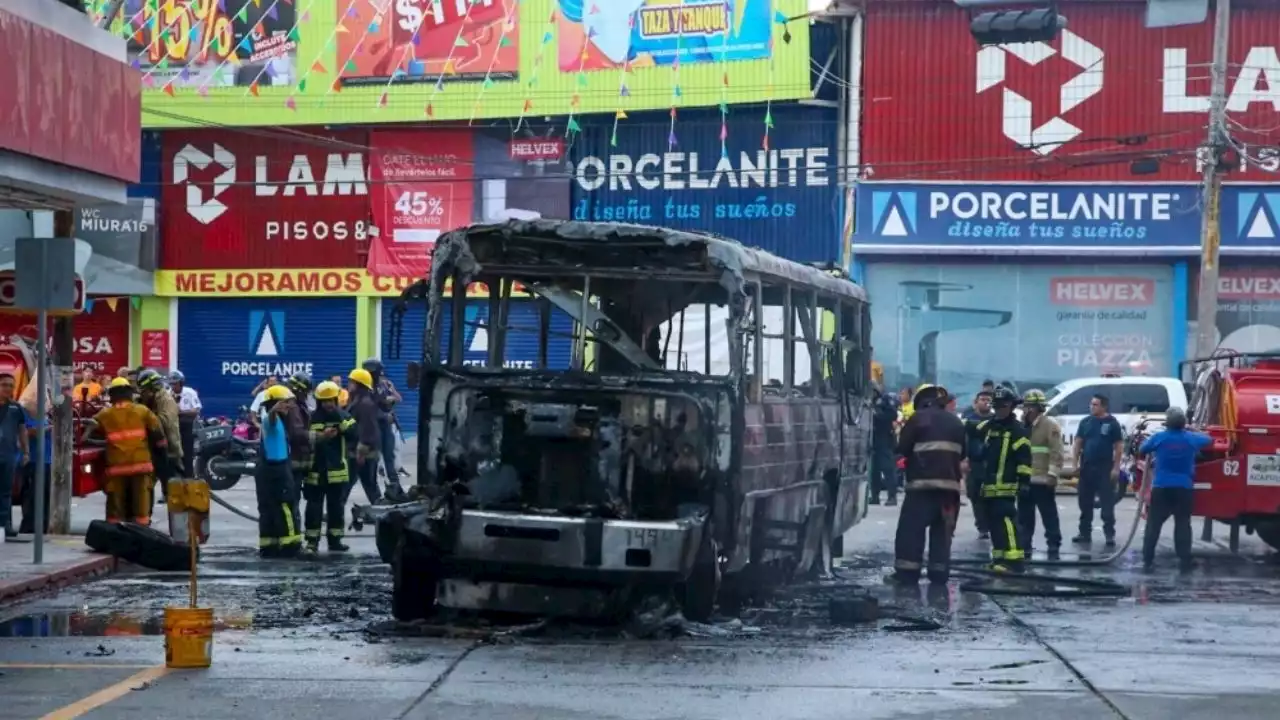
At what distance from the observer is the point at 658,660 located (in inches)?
432

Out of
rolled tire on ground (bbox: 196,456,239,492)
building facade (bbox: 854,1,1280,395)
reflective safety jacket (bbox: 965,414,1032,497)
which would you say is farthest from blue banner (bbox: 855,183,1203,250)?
reflective safety jacket (bbox: 965,414,1032,497)

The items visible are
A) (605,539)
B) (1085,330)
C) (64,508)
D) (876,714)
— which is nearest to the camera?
(876,714)

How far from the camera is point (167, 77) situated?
132ft

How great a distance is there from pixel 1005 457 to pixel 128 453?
7821 mm

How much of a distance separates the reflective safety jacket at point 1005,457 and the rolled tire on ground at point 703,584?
18.7 feet

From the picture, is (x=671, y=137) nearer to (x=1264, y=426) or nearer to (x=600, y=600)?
(x=1264, y=426)

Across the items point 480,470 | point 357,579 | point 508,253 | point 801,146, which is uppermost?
point 801,146

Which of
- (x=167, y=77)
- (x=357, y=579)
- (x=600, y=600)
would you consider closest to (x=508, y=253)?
(x=600, y=600)

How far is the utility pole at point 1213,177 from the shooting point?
28484 millimetres

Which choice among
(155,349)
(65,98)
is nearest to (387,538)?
(65,98)

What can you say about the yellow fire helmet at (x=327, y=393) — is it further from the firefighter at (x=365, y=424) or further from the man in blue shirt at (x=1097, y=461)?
the man in blue shirt at (x=1097, y=461)

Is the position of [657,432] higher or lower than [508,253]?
lower

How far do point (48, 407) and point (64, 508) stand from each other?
3.71 ft

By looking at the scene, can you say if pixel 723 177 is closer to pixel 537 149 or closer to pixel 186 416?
pixel 537 149
